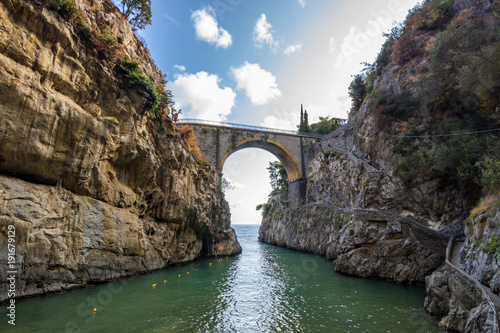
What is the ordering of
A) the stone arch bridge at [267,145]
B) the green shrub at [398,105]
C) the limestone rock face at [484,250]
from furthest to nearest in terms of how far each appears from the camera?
the stone arch bridge at [267,145], the green shrub at [398,105], the limestone rock face at [484,250]

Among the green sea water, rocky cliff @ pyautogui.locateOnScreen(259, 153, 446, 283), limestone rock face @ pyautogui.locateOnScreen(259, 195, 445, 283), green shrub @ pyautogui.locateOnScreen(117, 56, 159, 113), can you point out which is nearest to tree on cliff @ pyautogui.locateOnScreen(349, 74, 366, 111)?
rocky cliff @ pyautogui.locateOnScreen(259, 153, 446, 283)

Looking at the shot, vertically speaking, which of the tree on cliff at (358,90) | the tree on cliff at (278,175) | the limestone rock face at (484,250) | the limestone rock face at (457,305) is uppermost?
the tree on cliff at (358,90)

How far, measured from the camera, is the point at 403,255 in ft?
44.9

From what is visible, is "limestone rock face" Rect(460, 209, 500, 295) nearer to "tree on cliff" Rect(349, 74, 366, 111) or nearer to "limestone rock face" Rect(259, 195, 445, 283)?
"limestone rock face" Rect(259, 195, 445, 283)

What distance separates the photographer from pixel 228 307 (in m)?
9.39

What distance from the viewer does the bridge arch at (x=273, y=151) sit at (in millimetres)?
28712

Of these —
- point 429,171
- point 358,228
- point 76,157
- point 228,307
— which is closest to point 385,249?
point 358,228

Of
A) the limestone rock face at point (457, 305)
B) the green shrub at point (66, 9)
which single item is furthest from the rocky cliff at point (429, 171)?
the green shrub at point (66, 9)

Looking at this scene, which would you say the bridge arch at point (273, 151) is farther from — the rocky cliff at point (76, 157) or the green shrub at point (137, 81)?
the green shrub at point (137, 81)

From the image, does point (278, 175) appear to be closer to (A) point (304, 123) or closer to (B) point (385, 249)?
(A) point (304, 123)

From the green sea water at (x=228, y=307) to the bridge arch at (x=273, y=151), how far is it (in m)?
16.9

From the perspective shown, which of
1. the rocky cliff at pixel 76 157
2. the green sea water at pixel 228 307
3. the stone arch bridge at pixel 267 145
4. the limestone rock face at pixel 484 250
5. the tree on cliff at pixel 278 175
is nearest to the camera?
the limestone rock face at pixel 484 250

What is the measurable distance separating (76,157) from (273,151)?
82.3 feet

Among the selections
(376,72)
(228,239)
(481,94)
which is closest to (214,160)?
(228,239)
